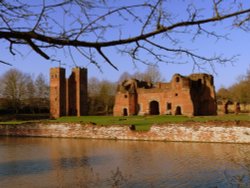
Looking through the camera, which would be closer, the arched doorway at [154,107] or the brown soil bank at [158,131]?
the brown soil bank at [158,131]

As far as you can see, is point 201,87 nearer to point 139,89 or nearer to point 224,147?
point 139,89

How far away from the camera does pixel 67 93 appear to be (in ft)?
172

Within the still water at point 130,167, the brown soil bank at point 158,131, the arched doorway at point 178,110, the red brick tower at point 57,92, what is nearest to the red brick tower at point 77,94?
the red brick tower at point 57,92

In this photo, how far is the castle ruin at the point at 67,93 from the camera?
51.4 metres

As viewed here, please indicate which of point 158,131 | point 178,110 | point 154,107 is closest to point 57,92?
point 154,107

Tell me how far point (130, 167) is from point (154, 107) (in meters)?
36.7

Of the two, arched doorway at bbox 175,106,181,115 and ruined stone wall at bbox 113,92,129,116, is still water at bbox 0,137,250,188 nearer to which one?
arched doorway at bbox 175,106,181,115

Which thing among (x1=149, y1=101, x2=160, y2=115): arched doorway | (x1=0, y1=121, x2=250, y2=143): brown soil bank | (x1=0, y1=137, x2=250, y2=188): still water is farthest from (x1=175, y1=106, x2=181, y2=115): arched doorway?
(x1=0, y1=137, x2=250, y2=188): still water

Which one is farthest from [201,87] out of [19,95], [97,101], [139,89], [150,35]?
[150,35]

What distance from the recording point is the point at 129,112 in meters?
47.9

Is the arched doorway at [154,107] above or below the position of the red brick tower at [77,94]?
below

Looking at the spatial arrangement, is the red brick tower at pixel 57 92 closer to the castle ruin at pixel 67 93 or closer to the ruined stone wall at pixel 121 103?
the castle ruin at pixel 67 93

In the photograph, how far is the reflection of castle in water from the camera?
4412 cm

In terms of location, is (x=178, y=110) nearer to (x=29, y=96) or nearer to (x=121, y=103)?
(x=121, y=103)
